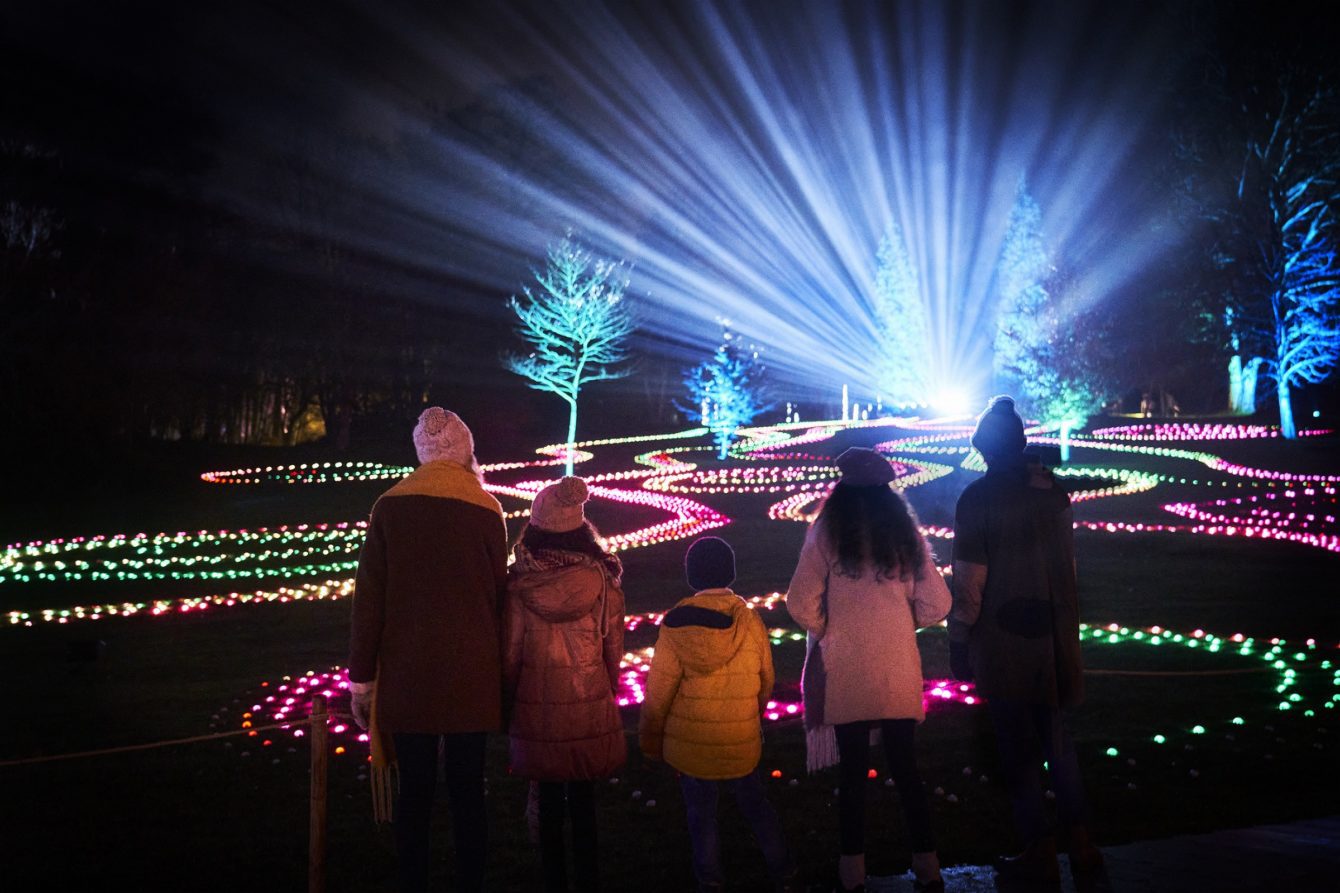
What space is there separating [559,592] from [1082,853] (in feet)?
8.21

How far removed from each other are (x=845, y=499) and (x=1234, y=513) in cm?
1699

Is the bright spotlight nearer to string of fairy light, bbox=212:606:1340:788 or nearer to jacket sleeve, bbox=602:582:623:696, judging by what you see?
string of fairy light, bbox=212:606:1340:788

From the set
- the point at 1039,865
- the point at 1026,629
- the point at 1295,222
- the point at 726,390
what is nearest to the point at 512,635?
the point at 1026,629

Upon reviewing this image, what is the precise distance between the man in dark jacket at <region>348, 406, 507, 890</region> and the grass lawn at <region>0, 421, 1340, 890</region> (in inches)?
33.7

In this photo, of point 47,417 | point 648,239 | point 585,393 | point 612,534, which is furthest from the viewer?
point 648,239

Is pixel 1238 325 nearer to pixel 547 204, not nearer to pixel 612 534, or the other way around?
pixel 547 204

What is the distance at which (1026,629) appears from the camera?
16.9 feet

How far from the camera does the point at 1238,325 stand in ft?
134

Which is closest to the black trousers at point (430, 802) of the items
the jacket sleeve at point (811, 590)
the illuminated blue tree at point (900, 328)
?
the jacket sleeve at point (811, 590)

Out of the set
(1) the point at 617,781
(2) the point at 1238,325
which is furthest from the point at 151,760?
(2) the point at 1238,325

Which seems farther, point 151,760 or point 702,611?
point 151,760

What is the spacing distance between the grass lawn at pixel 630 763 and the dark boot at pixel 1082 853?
0.52 metres

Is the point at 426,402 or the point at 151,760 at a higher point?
the point at 426,402

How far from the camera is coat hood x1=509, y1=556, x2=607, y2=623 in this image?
4785 millimetres
